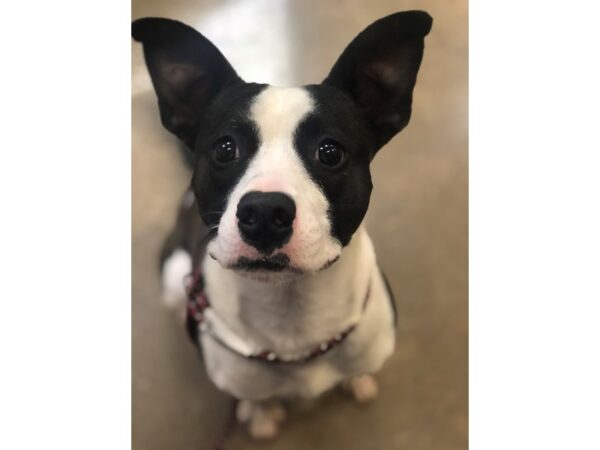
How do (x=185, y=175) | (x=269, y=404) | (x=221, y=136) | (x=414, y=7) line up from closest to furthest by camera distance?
(x=221, y=136) → (x=414, y=7) → (x=185, y=175) → (x=269, y=404)

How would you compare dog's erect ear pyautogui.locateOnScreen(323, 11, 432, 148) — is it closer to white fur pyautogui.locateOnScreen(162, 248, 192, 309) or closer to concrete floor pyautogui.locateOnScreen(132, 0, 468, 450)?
concrete floor pyautogui.locateOnScreen(132, 0, 468, 450)

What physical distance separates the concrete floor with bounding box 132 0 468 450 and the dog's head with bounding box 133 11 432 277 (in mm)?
105

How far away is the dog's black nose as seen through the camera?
795mm

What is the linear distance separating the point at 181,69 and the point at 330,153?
33cm

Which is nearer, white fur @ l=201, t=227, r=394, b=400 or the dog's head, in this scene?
the dog's head

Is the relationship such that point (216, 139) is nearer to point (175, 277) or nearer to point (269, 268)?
point (269, 268)

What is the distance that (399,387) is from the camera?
1396 mm

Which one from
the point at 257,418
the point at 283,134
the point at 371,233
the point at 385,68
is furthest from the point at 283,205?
the point at 257,418

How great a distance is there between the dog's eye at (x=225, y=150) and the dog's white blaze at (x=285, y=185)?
53 mm

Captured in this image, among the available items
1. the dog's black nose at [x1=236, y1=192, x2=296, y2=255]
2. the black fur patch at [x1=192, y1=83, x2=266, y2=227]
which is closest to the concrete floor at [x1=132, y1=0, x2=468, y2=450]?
the black fur patch at [x1=192, y1=83, x2=266, y2=227]
